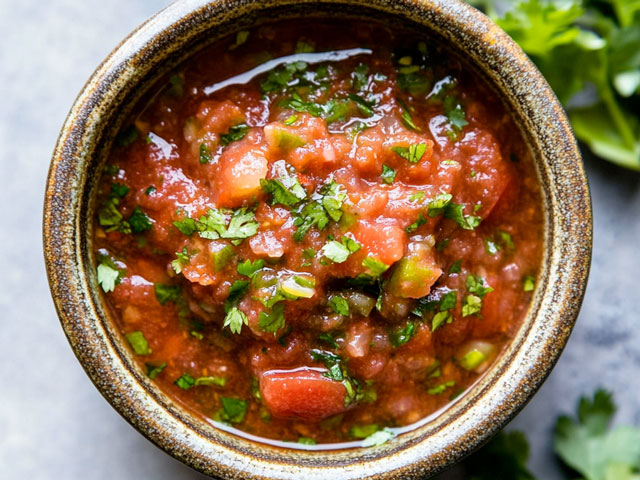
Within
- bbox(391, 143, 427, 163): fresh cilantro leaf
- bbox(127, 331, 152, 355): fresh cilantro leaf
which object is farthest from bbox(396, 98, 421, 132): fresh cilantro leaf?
bbox(127, 331, 152, 355): fresh cilantro leaf

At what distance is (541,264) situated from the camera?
254 centimetres

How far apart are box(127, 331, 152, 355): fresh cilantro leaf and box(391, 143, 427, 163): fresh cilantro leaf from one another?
102 centimetres

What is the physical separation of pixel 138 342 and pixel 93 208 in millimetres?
463

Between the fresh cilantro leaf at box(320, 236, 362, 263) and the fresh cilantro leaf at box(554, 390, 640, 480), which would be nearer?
the fresh cilantro leaf at box(320, 236, 362, 263)

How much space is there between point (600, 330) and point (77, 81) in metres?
2.39

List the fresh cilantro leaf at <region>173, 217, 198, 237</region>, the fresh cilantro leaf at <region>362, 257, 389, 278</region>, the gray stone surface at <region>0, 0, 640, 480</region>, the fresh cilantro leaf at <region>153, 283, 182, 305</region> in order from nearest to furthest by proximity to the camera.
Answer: the fresh cilantro leaf at <region>362, 257, 389, 278</region>
the fresh cilantro leaf at <region>173, 217, 198, 237</region>
the fresh cilantro leaf at <region>153, 283, 182, 305</region>
the gray stone surface at <region>0, 0, 640, 480</region>

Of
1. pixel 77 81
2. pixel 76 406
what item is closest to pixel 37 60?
pixel 77 81

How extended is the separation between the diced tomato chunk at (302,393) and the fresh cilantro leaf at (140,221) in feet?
2.02

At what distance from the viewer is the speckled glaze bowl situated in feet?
7.70

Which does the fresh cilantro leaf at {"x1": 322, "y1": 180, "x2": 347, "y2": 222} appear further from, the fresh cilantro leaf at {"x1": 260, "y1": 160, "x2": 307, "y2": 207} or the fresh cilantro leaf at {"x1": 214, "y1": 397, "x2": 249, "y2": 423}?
the fresh cilantro leaf at {"x1": 214, "y1": 397, "x2": 249, "y2": 423}

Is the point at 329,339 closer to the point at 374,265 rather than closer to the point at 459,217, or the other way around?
the point at 374,265

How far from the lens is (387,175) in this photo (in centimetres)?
240

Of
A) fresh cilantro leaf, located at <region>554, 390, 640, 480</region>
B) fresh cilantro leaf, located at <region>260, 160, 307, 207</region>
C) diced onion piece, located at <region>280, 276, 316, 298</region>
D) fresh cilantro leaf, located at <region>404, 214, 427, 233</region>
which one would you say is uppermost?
fresh cilantro leaf, located at <region>260, 160, 307, 207</region>

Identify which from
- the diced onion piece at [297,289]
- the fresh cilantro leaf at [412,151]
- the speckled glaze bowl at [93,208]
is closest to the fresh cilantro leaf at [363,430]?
the speckled glaze bowl at [93,208]
